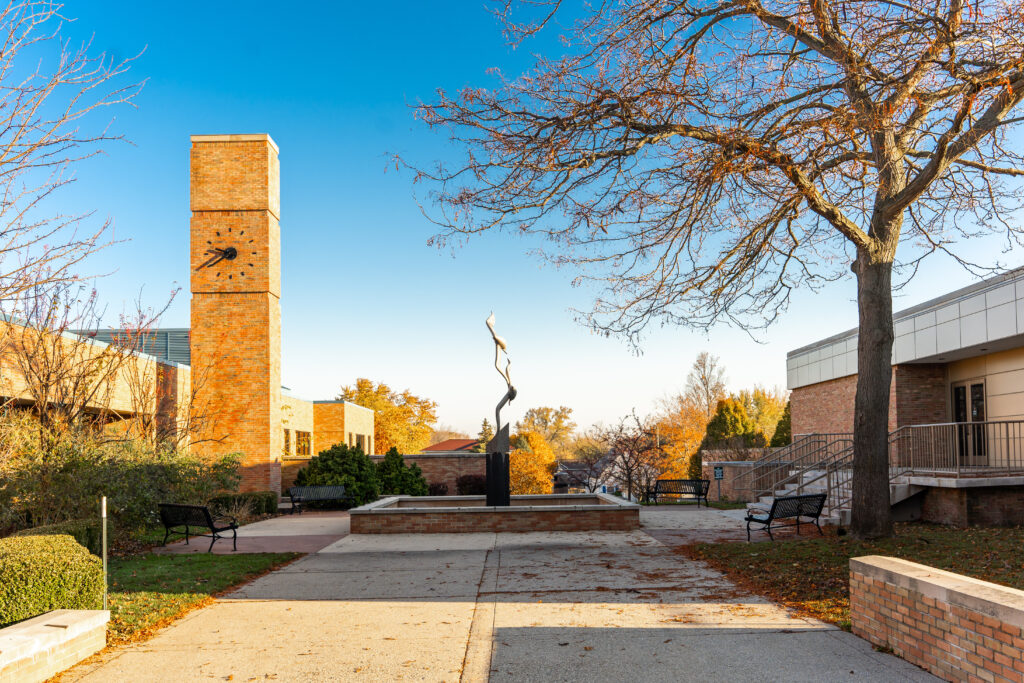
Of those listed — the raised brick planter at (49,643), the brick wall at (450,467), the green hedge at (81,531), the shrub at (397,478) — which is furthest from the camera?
the brick wall at (450,467)

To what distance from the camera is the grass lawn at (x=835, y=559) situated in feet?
28.2

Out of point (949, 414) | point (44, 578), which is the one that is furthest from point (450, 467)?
point (44, 578)

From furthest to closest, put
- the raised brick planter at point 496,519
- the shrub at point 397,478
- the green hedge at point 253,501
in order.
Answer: the shrub at point 397,478 → the green hedge at point 253,501 → the raised brick planter at point 496,519

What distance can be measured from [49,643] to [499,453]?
37.7ft

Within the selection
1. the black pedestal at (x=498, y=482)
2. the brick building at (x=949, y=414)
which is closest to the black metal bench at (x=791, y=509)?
the brick building at (x=949, y=414)

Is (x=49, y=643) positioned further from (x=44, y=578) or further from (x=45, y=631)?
(x=44, y=578)

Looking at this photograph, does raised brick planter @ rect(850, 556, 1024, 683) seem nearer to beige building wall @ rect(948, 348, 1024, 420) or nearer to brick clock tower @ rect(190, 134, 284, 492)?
beige building wall @ rect(948, 348, 1024, 420)

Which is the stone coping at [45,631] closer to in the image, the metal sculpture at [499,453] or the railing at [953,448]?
the metal sculpture at [499,453]

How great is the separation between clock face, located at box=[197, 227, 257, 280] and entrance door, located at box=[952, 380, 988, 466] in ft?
69.7

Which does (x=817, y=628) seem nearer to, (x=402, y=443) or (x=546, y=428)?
(x=402, y=443)

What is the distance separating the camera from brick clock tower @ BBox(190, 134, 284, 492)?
22828mm

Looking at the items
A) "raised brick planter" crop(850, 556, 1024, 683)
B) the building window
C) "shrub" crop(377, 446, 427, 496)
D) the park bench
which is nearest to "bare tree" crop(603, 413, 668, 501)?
the park bench

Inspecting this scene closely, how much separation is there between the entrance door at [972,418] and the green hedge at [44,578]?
821 inches

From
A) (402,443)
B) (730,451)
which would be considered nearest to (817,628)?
(730,451)
